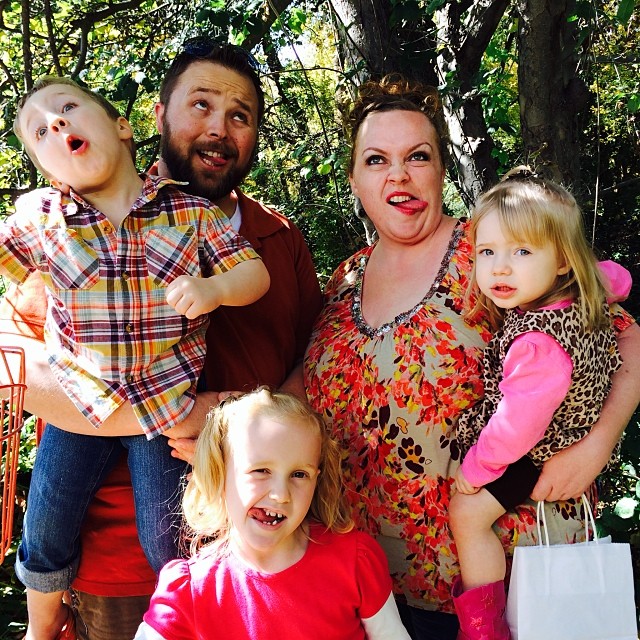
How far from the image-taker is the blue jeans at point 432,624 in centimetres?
220

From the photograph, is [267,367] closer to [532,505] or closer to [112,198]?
[112,198]

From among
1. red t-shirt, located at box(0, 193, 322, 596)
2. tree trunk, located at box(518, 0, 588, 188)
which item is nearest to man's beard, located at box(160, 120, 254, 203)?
red t-shirt, located at box(0, 193, 322, 596)

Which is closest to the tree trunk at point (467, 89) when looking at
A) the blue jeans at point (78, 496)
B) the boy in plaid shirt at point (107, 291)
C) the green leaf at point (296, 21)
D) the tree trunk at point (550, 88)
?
the tree trunk at point (550, 88)

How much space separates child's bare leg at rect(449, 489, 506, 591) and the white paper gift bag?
6 centimetres

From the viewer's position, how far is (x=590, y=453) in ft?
6.66

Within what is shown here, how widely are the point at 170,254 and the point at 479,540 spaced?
1.20m

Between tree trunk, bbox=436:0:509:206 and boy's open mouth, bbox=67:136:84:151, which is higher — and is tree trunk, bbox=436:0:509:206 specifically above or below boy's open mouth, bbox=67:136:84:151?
above

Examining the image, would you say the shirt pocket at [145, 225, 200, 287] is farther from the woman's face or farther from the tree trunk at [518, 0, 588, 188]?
the tree trunk at [518, 0, 588, 188]

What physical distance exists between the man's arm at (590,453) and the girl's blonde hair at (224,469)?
57 cm

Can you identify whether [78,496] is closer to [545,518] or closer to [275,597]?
[275,597]

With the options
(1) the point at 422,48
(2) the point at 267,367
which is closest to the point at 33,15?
(1) the point at 422,48

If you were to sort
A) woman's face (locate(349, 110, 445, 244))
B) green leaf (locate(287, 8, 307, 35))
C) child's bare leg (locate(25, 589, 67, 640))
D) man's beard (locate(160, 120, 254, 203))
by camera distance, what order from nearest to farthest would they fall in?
child's bare leg (locate(25, 589, 67, 640)) < woman's face (locate(349, 110, 445, 244)) < man's beard (locate(160, 120, 254, 203)) < green leaf (locate(287, 8, 307, 35))

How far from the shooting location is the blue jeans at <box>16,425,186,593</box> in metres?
2.11

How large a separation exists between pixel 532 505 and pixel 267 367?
0.97m
